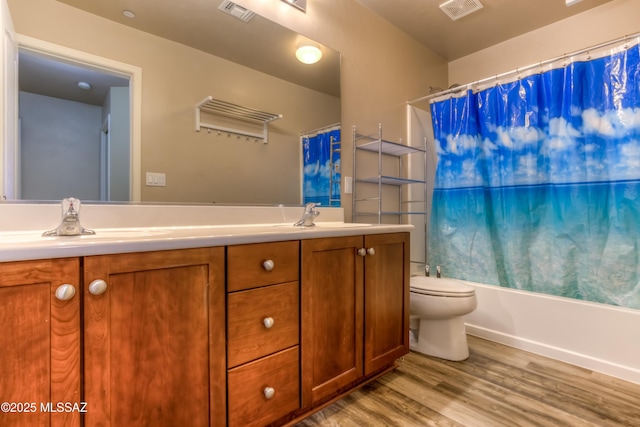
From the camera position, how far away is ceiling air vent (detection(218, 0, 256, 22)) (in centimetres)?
154

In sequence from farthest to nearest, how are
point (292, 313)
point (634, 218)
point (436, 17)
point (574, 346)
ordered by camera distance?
point (436, 17), point (574, 346), point (634, 218), point (292, 313)

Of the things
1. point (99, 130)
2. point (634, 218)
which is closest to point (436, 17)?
point (634, 218)

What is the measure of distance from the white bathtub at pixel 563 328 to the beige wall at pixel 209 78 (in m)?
1.23

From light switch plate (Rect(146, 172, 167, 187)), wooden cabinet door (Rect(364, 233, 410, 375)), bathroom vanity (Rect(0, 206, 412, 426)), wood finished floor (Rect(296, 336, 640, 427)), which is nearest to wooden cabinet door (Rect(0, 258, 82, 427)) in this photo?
bathroom vanity (Rect(0, 206, 412, 426))

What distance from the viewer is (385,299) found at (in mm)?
1561

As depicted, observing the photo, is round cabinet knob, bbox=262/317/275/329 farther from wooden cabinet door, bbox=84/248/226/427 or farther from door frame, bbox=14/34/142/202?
door frame, bbox=14/34/142/202

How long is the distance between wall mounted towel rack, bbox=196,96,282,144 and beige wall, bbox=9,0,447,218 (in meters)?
0.03

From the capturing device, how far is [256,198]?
5.46 ft

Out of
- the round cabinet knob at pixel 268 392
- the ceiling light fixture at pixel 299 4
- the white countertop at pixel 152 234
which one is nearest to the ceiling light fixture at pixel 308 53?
the ceiling light fixture at pixel 299 4

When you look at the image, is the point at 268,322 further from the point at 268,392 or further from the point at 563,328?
the point at 563,328

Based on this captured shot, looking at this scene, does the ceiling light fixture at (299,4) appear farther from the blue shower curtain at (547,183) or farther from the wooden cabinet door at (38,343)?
the wooden cabinet door at (38,343)

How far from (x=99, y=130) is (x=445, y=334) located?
2.06 m

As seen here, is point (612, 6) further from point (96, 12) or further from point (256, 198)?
point (96, 12)

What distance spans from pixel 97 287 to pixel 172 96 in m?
0.97
